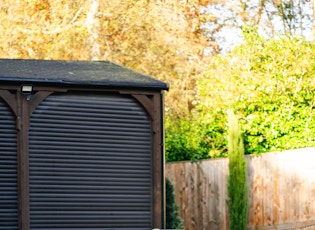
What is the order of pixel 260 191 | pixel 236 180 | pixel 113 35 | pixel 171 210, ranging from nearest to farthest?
pixel 171 210 < pixel 236 180 < pixel 260 191 < pixel 113 35

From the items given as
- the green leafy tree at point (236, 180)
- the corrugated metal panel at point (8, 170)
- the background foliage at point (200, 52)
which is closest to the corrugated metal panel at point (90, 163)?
the corrugated metal panel at point (8, 170)

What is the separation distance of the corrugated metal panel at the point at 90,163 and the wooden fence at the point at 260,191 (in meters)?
2.73

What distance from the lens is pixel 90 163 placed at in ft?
43.2

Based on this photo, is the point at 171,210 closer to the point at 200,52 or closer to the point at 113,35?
the point at 113,35

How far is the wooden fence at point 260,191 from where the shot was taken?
15.3m

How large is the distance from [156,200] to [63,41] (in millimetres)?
7070

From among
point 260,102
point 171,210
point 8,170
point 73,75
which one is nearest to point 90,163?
point 8,170

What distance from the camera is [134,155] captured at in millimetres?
13445

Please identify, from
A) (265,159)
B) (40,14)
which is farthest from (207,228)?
(40,14)

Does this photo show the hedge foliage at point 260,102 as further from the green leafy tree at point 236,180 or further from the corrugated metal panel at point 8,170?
the corrugated metal panel at point 8,170

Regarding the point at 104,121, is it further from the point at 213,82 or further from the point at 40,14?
the point at 40,14

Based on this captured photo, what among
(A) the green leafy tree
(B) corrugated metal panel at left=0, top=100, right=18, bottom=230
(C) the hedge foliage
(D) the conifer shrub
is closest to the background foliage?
(C) the hedge foliage

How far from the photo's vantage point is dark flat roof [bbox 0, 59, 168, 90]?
41.5 feet

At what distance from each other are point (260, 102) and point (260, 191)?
207 centimetres
